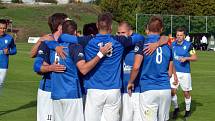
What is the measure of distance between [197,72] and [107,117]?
20.0m

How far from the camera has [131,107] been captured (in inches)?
367

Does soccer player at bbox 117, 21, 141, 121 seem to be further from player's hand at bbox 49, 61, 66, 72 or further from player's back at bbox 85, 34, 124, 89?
player's hand at bbox 49, 61, 66, 72

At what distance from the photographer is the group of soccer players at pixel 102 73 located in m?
8.09

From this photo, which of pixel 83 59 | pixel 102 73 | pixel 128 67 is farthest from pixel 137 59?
pixel 83 59

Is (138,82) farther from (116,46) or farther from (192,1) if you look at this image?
(192,1)

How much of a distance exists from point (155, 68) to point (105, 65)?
1.13 m

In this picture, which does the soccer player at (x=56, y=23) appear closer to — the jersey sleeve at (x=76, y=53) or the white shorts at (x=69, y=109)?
the jersey sleeve at (x=76, y=53)

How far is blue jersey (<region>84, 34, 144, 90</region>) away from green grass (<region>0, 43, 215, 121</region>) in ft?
17.7

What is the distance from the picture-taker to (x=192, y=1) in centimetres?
7781

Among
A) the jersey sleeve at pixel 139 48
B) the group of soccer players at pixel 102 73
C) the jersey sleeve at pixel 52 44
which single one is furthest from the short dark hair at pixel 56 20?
the jersey sleeve at pixel 139 48

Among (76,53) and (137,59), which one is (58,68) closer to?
(76,53)

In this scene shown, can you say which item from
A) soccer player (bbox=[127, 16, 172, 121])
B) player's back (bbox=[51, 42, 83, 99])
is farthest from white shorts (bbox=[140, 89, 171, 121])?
player's back (bbox=[51, 42, 83, 99])

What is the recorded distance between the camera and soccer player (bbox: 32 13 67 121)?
27.6 ft

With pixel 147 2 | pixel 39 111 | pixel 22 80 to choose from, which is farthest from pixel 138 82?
pixel 147 2
